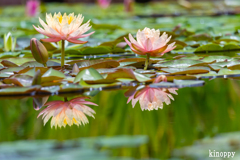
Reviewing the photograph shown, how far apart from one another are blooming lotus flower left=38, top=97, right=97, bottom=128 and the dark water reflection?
0.02 meters

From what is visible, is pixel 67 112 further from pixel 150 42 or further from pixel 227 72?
pixel 227 72

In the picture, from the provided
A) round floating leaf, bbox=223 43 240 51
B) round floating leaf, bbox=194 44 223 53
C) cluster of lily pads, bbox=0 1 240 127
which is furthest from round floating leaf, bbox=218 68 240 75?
round floating leaf, bbox=223 43 240 51

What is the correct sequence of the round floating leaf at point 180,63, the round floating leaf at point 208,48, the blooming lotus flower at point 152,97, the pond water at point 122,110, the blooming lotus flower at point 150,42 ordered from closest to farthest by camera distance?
the pond water at point 122,110, the blooming lotus flower at point 152,97, the blooming lotus flower at point 150,42, the round floating leaf at point 180,63, the round floating leaf at point 208,48

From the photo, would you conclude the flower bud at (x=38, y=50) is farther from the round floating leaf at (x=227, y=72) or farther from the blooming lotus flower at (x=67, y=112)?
the round floating leaf at (x=227, y=72)

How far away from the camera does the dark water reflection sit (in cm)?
80

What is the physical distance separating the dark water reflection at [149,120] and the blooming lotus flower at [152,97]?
0.02m

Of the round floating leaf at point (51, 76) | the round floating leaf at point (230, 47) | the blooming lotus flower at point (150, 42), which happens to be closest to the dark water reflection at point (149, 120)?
the round floating leaf at point (51, 76)

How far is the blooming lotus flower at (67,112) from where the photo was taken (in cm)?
97

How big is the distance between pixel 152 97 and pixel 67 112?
32 centimetres

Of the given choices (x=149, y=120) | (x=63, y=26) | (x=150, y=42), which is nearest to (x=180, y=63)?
(x=150, y=42)

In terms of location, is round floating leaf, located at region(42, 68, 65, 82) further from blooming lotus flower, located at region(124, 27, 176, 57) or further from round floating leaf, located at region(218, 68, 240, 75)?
round floating leaf, located at region(218, 68, 240, 75)

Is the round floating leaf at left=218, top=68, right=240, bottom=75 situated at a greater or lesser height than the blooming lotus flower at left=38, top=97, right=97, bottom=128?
greater

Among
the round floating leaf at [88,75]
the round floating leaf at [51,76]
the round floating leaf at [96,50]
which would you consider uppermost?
the round floating leaf at [88,75]

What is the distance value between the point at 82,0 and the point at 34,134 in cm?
981
